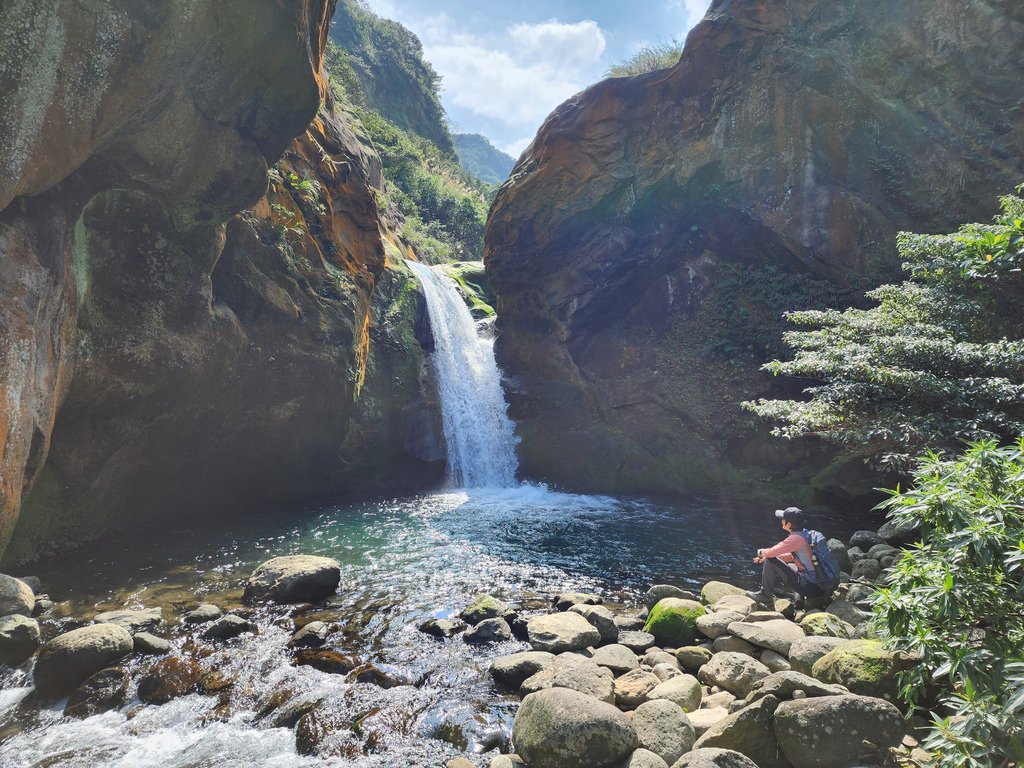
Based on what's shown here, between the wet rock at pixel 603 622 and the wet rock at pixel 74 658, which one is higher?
the wet rock at pixel 74 658

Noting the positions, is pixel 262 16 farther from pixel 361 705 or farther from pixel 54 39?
pixel 361 705

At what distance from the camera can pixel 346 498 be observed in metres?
18.5

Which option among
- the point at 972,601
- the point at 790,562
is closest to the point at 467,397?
the point at 790,562

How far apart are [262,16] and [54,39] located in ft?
12.5

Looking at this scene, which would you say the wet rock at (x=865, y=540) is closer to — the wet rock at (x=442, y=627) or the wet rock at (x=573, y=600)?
the wet rock at (x=573, y=600)

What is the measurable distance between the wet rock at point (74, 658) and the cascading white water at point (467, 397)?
14716 millimetres

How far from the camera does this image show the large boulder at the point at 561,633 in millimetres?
7129

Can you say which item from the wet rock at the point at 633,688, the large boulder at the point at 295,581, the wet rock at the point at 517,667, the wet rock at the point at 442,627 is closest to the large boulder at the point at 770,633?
the wet rock at the point at 633,688

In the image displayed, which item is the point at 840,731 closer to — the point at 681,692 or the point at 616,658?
the point at 681,692

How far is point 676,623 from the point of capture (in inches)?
298

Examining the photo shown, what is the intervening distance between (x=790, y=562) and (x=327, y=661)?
6854mm

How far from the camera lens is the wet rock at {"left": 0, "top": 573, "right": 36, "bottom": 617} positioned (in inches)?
296

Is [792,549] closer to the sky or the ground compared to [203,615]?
closer to the sky

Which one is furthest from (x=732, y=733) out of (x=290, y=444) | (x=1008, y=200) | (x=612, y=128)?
(x=612, y=128)
